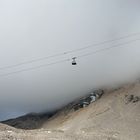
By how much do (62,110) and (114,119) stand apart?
933 inches

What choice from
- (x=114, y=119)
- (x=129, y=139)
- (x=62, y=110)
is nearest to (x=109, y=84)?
(x=62, y=110)

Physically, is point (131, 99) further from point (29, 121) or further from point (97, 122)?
point (29, 121)

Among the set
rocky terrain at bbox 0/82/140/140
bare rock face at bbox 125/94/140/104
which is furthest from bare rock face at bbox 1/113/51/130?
Result: bare rock face at bbox 125/94/140/104

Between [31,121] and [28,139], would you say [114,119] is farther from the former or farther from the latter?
[31,121]

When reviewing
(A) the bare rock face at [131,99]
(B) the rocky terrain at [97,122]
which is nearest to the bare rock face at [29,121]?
(B) the rocky terrain at [97,122]

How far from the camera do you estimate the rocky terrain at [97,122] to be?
27.1 meters

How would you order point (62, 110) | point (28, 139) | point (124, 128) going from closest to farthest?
point (28, 139) < point (124, 128) < point (62, 110)

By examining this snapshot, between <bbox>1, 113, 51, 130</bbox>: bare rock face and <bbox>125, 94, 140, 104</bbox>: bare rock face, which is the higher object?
<bbox>125, 94, 140, 104</bbox>: bare rock face

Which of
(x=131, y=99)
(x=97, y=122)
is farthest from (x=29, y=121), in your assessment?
(x=97, y=122)

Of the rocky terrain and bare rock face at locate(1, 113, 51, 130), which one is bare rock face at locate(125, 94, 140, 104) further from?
bare rock face at locate(1, 113, 51, 130)

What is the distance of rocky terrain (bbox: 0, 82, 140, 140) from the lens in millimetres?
27133

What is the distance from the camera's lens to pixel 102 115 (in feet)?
150

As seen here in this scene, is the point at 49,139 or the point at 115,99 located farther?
the point at 115,99

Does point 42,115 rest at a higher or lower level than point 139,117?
lower
